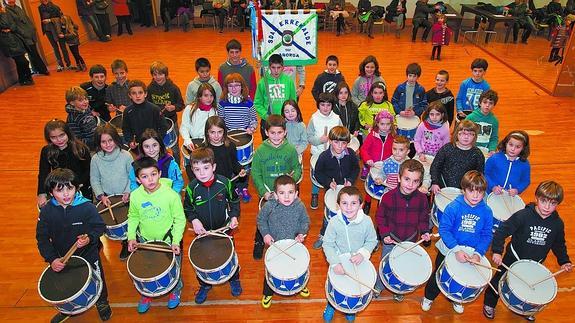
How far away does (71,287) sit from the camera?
2.86 meters

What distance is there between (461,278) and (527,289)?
501 millimetres

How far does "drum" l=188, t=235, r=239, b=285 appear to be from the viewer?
3014mm

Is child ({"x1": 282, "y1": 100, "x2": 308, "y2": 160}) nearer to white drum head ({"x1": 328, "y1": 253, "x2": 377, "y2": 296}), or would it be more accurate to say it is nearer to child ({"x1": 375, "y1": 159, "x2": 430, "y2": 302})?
child ({"x1": 375, "y1": 159, "x2": 430, "y2": 302})

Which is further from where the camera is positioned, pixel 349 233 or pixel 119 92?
pixel 119 92

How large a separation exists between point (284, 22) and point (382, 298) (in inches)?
152

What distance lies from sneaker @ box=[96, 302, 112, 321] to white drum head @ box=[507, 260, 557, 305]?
10.7 ft

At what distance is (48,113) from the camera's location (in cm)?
762

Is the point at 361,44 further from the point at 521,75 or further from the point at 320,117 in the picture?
the point at 320,117

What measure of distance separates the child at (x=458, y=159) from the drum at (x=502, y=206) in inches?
12.2

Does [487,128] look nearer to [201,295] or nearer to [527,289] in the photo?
[527,289]

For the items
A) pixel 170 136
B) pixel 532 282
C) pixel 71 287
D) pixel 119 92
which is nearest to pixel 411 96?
pixel 532 282

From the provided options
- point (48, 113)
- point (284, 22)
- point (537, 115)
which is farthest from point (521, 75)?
point (48, 113)

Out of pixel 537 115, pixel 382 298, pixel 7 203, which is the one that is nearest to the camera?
pixel 382 298

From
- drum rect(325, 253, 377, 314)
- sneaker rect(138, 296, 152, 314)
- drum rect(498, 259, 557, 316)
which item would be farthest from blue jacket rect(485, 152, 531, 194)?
sneaker rect(138, 296, 152, 314)
